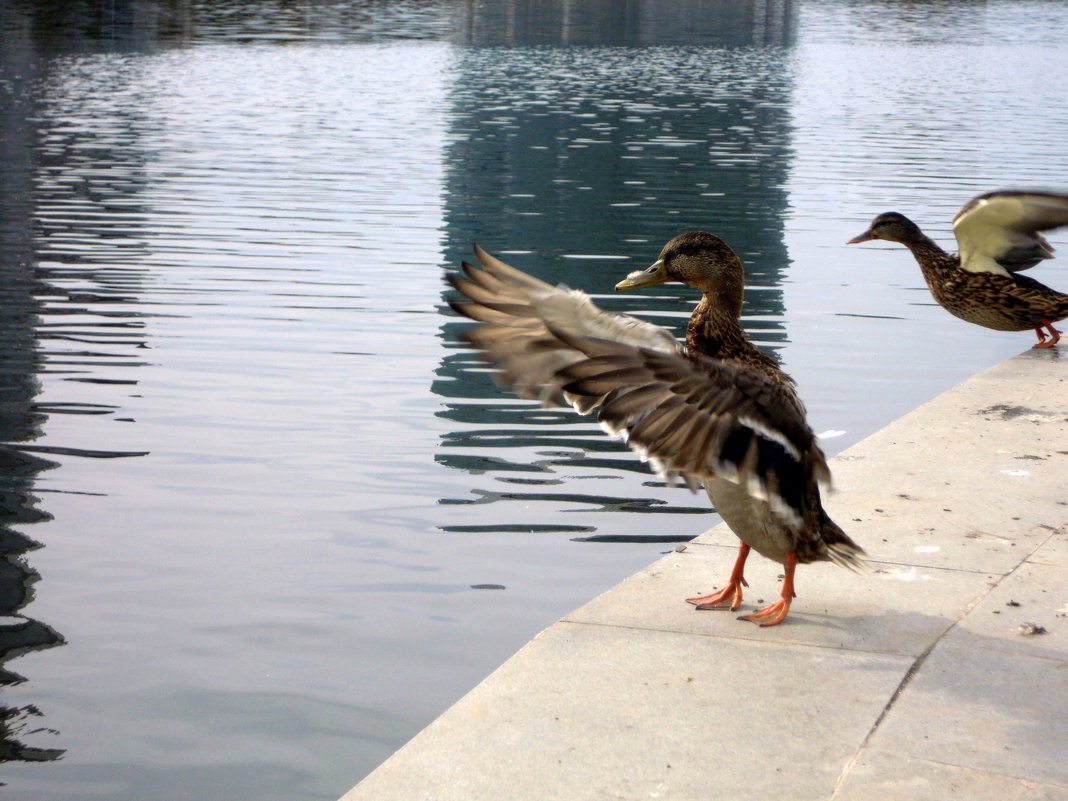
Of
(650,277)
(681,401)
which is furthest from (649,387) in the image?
(650,277)

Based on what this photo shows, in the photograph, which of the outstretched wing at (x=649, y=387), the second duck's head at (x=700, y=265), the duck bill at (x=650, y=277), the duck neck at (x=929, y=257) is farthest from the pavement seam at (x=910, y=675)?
the duck neck at (x=929, y=257)

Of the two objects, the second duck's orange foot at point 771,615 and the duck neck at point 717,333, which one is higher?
the duck neck at point 717,333

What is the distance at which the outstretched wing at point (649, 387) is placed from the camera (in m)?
3.98

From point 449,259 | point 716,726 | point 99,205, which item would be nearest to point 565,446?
point 716,726

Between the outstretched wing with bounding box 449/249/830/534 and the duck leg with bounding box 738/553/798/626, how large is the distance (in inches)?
11.5

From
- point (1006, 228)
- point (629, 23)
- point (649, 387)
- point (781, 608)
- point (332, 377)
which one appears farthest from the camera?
point (629, 23)

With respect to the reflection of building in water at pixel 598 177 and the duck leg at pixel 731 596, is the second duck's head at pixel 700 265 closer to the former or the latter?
the duck leg at pixel 731 596

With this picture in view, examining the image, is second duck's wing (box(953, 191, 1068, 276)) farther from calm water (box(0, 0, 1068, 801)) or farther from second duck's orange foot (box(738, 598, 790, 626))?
second duck's orange foot (box(738, 598, 790, 626))

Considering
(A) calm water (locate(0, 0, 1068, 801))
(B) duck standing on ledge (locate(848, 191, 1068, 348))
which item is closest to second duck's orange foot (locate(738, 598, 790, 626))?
(A) calm water (locate(0, 0, 1068, 801))

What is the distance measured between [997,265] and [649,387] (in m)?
5.81

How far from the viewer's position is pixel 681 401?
13.4 feet

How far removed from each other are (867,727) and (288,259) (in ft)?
37.0

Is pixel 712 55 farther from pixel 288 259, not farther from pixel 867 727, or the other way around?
pixel 867 727

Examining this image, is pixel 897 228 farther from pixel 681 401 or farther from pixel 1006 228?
pixel 681 401
